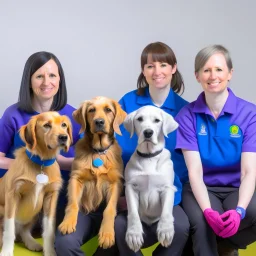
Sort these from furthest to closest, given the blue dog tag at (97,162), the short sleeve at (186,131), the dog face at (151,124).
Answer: the short sleeve at (186,131) < the blue dog tag at (97,162) < the dog face at (151,124)

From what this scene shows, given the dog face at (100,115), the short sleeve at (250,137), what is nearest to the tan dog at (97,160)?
the dog face at (100,115)

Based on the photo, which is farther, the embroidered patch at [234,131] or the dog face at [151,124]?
the embroidered patch at [234,131]

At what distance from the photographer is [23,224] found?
2.53 metres

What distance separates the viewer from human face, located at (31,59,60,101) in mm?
2779

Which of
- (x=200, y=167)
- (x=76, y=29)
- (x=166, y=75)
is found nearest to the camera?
(x=200, y=167)

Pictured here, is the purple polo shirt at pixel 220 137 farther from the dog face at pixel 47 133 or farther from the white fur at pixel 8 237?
the white fur at pixel 8 237

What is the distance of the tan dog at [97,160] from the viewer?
8.23ft

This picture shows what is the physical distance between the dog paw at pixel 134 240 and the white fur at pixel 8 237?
22.4 inches

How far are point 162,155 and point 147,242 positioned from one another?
0.46 metres

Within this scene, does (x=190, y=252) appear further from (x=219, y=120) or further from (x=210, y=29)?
(x=210, y=29)

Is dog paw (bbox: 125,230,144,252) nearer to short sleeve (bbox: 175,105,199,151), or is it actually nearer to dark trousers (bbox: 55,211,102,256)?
dark trousers (bbox: 55,211,102,256)

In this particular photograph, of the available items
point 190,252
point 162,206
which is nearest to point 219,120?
point 162,206

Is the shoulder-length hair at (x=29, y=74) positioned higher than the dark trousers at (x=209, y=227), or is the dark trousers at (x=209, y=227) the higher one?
the shoulder-length hair at (x=29, y=74)

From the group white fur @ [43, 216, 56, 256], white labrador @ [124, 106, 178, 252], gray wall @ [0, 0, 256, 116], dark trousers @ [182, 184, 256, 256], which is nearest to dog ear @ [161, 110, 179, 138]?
white labrador @ [124, 106, 178, 252]
